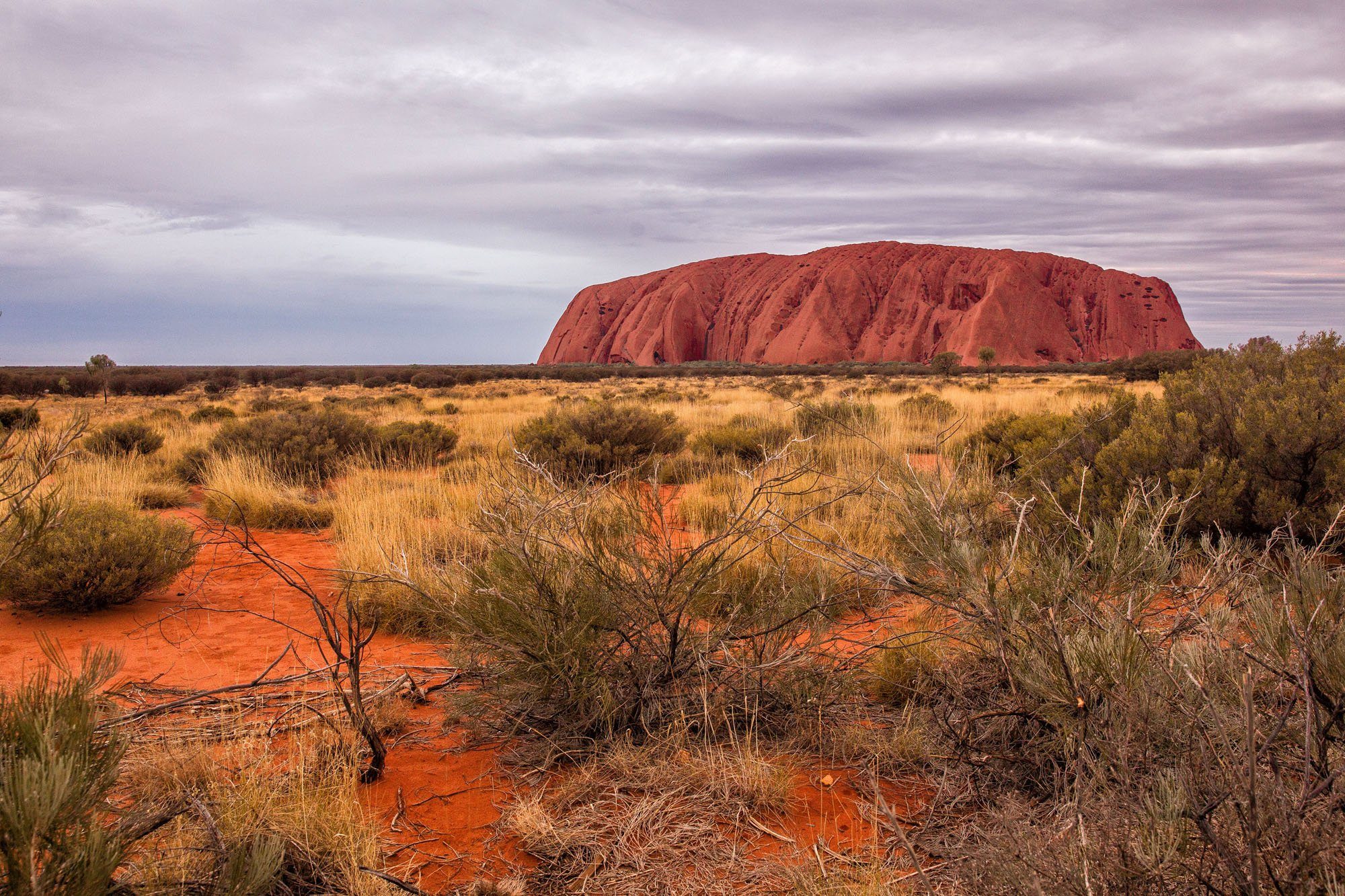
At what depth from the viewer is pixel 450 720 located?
10.4ft

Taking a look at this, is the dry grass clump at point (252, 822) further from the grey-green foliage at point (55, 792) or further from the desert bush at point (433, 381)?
the desert bush at point (433, 381)

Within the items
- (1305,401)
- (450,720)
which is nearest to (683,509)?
(450,720)

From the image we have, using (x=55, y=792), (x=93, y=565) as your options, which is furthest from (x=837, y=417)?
(x=55, y=792)

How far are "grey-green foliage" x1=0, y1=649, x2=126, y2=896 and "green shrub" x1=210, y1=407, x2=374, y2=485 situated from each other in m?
8.87

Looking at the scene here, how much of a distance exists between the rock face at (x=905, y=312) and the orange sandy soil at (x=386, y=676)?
79570 millimetres

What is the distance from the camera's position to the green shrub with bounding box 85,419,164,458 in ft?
37.5

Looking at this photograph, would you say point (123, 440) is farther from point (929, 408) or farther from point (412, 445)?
point (929, 408)

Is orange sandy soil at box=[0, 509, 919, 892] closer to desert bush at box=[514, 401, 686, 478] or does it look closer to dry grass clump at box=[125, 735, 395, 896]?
dry grass clump at box=[125, 735, 395, 896]

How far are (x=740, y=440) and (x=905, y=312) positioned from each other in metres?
84.5

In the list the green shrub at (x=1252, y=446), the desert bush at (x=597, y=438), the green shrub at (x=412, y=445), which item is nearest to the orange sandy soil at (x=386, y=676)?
the desert bush at (x=597, y=438)

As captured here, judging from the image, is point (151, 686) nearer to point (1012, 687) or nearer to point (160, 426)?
point (1012, 687)

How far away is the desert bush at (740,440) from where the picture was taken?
10058 mm

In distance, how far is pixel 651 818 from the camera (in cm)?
233

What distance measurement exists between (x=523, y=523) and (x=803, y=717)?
54.2 inches
